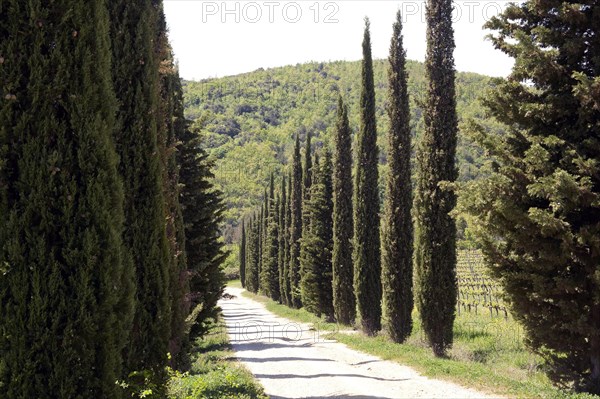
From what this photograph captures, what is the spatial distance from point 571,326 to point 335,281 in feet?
59.1

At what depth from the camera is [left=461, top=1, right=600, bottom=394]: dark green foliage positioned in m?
7.98

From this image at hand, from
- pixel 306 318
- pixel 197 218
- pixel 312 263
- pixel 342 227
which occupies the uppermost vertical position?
pixel 197 218

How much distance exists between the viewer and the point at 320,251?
29.8 m

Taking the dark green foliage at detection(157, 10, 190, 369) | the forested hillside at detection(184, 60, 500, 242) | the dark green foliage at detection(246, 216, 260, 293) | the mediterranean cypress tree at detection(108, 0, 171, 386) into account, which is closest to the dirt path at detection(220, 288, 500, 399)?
the dark green foliage at detection(157, 10, 190, 369)

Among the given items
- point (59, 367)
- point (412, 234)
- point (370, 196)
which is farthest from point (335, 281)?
point (59, 367)

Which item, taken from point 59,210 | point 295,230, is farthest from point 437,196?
point 295,230

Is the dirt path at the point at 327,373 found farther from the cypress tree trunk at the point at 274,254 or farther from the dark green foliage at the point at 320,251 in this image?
the cypress tree trunk at the point at 274,254

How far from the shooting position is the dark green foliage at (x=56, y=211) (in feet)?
14.0

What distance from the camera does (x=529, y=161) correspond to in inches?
327

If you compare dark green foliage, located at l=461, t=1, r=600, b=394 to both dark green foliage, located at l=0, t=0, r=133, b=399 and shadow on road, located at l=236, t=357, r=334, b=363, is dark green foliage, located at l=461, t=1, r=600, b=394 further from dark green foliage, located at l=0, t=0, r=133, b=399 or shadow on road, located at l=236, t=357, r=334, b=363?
shadow on road, located at l=236, t=357, r=334, b=363

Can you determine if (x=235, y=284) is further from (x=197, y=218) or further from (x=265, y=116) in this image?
(x=265, y=116)

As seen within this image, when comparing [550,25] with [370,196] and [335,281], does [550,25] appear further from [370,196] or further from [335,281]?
[335,281]

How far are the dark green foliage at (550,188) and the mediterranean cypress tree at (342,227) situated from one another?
15.0 meters

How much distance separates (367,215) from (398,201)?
333cm
